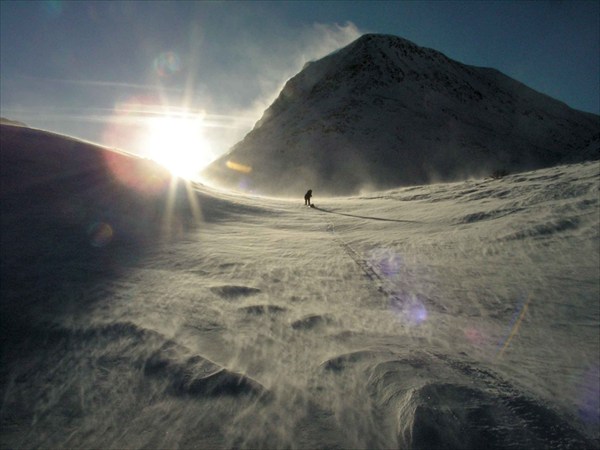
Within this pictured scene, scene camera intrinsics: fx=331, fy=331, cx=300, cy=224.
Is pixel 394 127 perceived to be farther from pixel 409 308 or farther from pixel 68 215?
pixel 409 308

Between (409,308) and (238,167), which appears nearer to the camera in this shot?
(409,308)

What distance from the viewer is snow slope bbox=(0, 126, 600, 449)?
272cm

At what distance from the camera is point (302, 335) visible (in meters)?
4.12

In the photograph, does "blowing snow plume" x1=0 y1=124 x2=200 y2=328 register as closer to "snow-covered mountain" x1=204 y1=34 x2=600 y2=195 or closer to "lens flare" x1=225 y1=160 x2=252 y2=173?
"snow-covered mountain" x1=204 y1=34 x2=600 y2=195

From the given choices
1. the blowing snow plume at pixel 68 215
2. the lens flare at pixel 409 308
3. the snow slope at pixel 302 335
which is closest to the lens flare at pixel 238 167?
the blowing snow plume at pixel 68 215

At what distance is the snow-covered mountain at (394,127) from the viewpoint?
158 ft

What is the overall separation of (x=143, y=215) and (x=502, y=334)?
977 cm

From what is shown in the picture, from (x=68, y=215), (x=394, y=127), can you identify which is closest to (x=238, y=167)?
(x=394, y=127)

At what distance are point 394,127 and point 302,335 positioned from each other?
55503mm

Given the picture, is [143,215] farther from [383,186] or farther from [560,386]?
[383,186]

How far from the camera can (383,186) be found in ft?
146

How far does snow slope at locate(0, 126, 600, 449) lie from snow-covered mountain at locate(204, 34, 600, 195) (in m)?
36.8

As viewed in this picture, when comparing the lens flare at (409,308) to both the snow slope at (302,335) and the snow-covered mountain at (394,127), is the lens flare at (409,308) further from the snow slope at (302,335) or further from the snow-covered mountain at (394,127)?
the snow-covered mountain at (394,127)

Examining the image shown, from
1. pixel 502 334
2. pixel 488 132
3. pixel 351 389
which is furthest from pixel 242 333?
pixel 488 132
